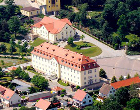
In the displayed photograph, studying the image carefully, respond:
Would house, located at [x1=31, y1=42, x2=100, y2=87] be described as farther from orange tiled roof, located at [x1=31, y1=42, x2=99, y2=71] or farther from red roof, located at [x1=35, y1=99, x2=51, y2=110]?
red roof, located at [x1=35, y1=99, x2=51, y2=110]

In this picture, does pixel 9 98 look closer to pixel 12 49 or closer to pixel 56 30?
pixel 12 49

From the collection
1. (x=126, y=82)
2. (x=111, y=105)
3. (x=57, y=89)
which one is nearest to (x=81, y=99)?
(x=111, y=105)

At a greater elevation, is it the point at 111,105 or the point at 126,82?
the point at 126,82

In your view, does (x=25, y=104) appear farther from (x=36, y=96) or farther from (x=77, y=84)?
(x=77, y=84)

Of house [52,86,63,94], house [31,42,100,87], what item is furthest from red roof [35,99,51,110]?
Result: house [31,42,100,87]

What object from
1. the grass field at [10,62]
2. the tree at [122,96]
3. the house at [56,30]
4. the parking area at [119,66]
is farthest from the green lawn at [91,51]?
the tree at [122,96]
